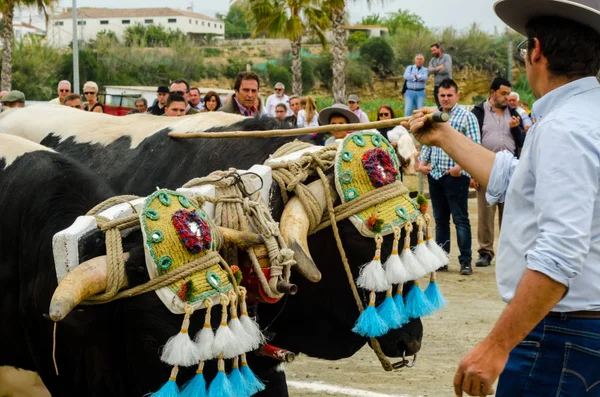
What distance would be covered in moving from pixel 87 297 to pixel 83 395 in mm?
774

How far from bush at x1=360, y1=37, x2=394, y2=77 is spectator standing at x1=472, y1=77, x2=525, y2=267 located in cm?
3778

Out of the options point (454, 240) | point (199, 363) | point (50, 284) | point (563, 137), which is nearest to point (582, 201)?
point (563, 137)

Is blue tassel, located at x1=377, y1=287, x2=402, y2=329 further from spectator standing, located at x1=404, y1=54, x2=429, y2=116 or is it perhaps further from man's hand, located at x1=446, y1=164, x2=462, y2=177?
spectator standing, located at x1=404, y1=54, x2=429, y2=116

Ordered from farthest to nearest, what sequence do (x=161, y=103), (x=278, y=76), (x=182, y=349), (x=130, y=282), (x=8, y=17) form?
(x=278, y=76)
(x=8, y=17)
(x=161, y=103)
(x=130, y=282)
(x=182, y=349)

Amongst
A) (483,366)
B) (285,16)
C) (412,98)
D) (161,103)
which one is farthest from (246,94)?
(285,16)

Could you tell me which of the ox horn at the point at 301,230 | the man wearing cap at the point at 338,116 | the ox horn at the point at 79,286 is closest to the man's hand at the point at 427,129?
the ox horn at the point at 301,230

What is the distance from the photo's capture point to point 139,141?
19.1ft

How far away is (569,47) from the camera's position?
3008 mm

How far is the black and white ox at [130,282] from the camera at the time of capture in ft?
12.1

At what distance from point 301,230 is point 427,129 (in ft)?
2.67

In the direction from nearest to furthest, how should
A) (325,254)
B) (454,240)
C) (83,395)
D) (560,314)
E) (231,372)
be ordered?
1. (560,314)
2. (231,372)
3. (83,395)
4. (325,254)
5. (454,240)

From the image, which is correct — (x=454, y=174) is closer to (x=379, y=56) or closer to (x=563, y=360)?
(x=563, y=360)

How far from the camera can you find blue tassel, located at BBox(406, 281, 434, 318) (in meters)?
4.54

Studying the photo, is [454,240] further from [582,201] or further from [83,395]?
[582,201]
